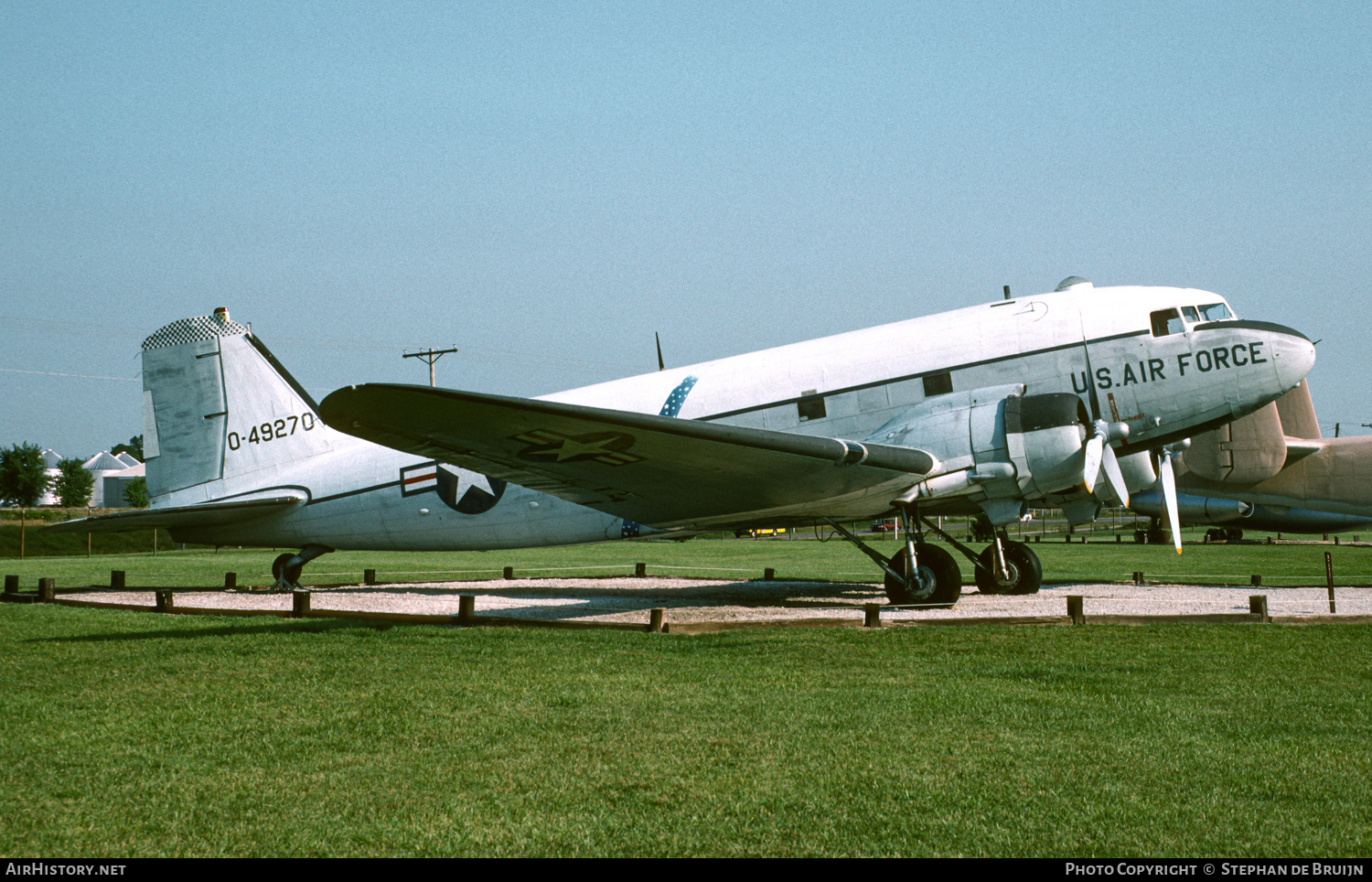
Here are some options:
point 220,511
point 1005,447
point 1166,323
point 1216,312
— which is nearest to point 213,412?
point 220,511

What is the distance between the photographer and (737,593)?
18.6 metres

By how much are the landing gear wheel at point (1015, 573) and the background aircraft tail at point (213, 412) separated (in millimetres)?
12659

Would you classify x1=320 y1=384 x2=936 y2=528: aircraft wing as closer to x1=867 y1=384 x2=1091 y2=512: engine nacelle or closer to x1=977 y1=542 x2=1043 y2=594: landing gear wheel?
x1=867 y1=384 x2=1091 y2=512: engine nacelle

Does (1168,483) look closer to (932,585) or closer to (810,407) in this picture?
(932,585)

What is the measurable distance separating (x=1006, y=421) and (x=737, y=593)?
663 cm

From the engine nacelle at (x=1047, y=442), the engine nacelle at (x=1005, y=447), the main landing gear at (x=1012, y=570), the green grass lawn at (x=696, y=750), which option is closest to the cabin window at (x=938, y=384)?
the engine nacelle at (x=1005, y=447)

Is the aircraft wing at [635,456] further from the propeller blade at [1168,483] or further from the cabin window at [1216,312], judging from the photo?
the propeller blade at [1168,483]

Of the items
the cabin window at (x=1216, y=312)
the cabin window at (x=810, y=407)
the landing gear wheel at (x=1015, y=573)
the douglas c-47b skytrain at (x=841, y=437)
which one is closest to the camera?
the douglas c-47b skytrain at (x=841, y=437)

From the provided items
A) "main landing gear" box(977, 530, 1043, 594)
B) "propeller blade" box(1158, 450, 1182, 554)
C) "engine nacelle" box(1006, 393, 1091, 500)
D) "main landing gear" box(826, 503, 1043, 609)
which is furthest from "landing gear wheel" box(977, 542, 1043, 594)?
"engine nacelle" box(1006, 393, 1091, 500)

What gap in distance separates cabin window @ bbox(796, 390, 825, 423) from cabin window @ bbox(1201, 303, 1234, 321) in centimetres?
574

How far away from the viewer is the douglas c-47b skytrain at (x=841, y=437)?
1166 cm

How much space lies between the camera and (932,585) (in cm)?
1462

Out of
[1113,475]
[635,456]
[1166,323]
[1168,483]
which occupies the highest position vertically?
[1166,323]

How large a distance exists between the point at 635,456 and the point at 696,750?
6.56 m
